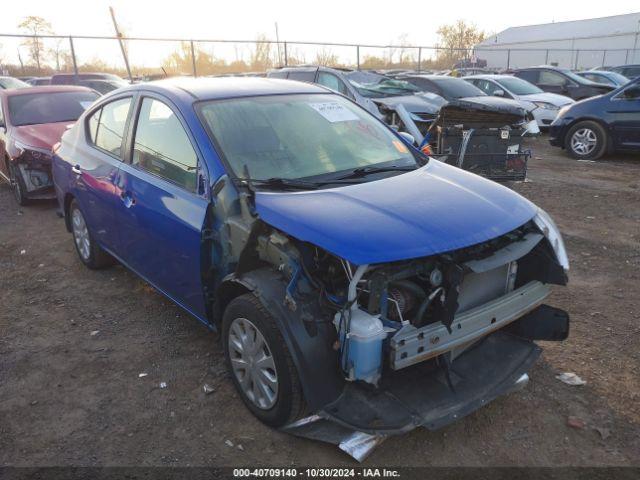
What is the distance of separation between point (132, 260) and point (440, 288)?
2509mm

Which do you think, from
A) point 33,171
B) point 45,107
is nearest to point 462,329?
point 33,171

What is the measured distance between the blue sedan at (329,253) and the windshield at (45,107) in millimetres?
4727

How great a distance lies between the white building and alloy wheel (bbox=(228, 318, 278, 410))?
138 ft

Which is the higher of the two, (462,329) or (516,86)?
(516,86)

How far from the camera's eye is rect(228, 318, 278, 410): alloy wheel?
8.72 ft

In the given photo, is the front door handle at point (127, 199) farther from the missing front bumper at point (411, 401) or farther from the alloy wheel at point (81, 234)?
the missing front bumper at point (411, 401)

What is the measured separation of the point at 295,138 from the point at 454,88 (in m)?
9.60

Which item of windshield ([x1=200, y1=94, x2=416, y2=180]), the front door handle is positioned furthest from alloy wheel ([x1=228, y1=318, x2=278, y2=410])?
the front door handle

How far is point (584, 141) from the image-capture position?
1012cm

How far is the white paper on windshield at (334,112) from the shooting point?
3.65m

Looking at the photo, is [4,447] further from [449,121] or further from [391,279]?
[449,121]

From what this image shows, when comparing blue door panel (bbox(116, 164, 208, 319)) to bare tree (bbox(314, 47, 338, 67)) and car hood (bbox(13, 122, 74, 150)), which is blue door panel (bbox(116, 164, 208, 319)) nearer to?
car hood (bbox(13, 122, 74, 150))

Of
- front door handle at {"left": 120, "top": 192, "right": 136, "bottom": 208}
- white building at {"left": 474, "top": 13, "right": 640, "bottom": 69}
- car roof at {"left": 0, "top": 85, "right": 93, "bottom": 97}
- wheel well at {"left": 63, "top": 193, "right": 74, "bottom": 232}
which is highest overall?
white building at {"left": 474, "top": 13, "right": 640, "bottom": 69}

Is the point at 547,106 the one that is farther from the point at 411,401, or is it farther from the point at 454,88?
the point at 411,401
